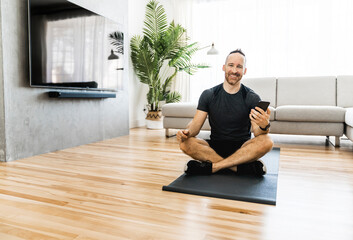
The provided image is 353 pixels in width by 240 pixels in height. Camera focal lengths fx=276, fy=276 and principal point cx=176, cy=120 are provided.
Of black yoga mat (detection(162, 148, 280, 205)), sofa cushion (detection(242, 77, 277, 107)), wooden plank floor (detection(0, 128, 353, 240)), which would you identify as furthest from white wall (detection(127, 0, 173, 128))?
black yoga mat (detection(162, 148, 280, 205))

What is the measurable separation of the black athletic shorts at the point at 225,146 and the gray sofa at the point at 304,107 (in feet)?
4.70

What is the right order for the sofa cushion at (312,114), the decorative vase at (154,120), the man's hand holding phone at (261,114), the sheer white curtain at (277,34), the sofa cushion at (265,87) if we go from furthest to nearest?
A: the decorative vase at (154,120)
the sheer white curtain at (277,34)
the sofa cushion at (265,87)
the sofa cushion at (312,114)
the man's hand holding phone at (261,114)

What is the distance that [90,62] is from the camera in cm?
317

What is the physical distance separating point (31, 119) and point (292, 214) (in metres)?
2.33

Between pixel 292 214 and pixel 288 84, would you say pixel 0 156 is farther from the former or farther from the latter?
pixel 288 84

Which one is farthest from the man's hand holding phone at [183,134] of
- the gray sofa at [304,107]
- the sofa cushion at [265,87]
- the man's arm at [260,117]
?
the sofa cushion at [265,87]

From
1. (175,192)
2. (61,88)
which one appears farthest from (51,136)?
(175,192)

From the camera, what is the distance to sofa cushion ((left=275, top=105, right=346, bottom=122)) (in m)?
3.04

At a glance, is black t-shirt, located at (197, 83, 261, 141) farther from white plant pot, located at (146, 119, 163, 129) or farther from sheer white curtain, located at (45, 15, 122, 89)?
white plant pot, located at (146, 119, 163, 129)

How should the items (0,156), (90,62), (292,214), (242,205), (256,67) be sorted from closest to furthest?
(292,214) → (242,205) → (0,156) → (90,62) → (256,67)

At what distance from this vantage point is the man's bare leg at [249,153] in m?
1.82

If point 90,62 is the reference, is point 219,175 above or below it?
below

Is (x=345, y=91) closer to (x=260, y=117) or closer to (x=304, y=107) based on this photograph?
(x=304, y=107)

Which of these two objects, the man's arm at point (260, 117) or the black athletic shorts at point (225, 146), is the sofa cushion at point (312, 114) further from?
the man's arm at point (260, 117)
